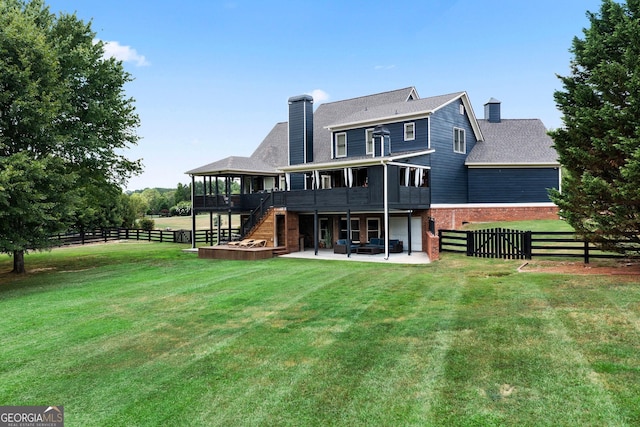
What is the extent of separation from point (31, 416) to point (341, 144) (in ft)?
78.2

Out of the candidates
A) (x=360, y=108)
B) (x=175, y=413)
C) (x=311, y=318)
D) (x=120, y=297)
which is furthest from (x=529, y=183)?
(x=175, y=413)

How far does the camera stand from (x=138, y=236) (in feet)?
133

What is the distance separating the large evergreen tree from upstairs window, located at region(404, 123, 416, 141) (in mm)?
15997

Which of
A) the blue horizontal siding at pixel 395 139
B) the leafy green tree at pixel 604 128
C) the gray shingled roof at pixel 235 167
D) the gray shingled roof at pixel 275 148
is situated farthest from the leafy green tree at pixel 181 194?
the leafy green tree at pixel 604 128

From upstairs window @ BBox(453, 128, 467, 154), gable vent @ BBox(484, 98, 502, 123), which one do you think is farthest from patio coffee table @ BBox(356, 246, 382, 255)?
gable vent @ BBox(484, 98, 502, 123)

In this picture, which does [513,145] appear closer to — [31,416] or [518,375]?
[518,375]

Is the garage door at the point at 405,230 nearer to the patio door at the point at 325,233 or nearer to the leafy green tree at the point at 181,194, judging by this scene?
the patio door at the point at 325,233

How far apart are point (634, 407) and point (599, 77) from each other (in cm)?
1093

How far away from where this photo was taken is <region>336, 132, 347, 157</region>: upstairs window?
27.3 m

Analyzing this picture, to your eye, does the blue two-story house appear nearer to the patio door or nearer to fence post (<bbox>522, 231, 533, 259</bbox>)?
the patio door

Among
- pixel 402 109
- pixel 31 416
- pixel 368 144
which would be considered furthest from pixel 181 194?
pixel 31 416

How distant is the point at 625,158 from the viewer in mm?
12109

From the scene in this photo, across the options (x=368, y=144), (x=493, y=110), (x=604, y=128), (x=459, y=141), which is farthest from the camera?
(x=493, y=110)

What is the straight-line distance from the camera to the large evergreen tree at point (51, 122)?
1575 cm
